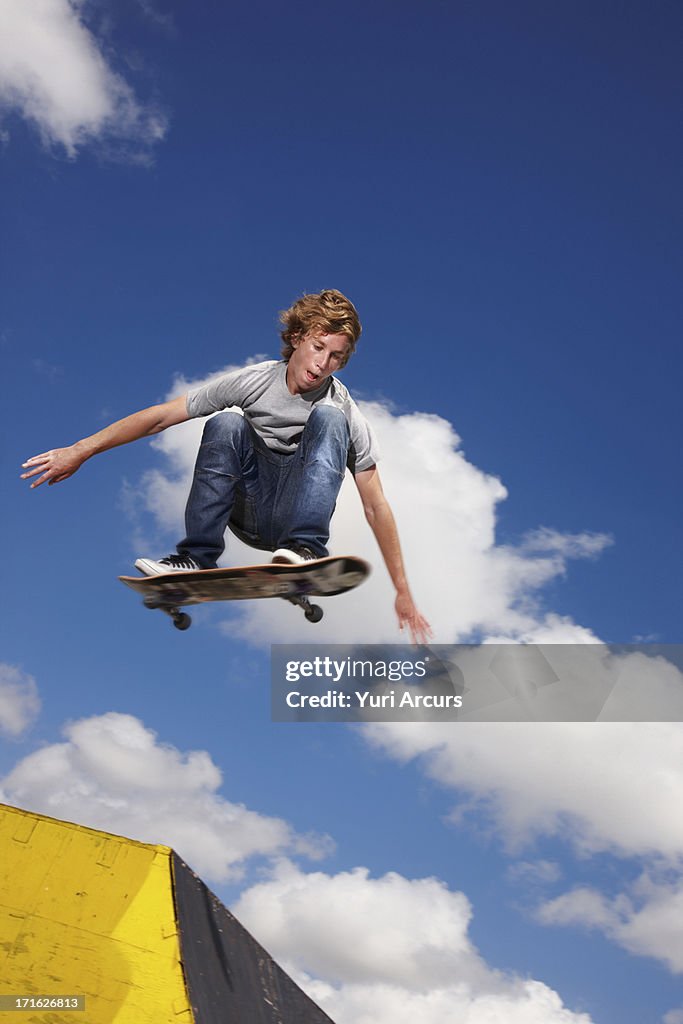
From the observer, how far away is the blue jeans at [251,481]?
5539mm

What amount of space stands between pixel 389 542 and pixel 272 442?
1.17 m

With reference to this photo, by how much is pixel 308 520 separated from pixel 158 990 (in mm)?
4501

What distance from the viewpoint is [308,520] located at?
17.8 feet

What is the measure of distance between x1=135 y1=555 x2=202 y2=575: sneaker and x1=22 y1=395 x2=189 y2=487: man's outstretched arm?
2.82 ft

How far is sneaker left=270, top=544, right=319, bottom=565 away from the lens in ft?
17.5

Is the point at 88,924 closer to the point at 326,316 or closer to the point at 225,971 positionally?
the point at 225,971

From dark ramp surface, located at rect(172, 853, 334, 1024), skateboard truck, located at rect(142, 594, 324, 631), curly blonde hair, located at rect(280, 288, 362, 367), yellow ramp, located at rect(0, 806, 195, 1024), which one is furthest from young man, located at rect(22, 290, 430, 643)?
dark ramp surface, located at rect(172, 853, 334, 1024)

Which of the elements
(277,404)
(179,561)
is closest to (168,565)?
(179,561)

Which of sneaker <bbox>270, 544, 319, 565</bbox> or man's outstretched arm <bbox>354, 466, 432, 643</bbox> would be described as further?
man's outstretched arm <bbox>354, 466, 432, 643</bbox>

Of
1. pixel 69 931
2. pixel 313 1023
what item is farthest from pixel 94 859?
pixel 313 1023

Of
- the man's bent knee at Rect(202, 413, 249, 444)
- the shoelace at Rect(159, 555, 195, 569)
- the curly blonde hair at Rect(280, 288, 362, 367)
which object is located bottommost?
the shoelace at Rect(159, 555, 195, 569)

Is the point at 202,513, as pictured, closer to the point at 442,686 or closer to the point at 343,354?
the point at 343,354

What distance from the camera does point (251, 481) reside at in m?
6.18

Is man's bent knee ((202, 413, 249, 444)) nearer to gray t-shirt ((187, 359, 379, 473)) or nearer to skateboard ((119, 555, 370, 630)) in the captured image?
gray t-shirt ((187, 359, 379, 473))
